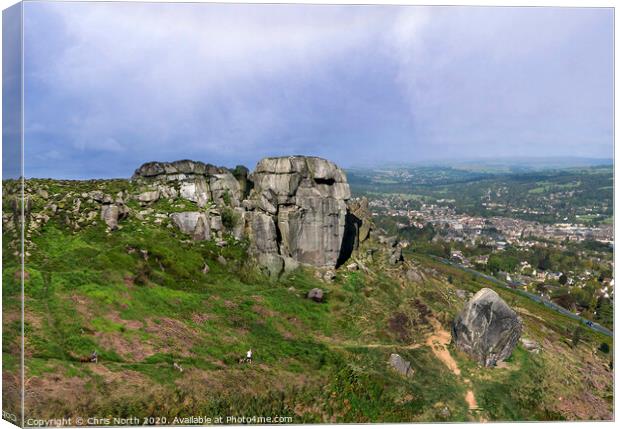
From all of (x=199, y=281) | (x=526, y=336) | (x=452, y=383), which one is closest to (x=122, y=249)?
(x=199, y=281)

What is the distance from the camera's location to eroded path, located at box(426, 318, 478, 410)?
52.6ft

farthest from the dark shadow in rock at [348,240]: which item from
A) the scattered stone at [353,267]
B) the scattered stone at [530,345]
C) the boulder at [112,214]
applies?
the boulder at [112,214]

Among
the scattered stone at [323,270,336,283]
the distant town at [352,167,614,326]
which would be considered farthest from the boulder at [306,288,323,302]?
the distant town at [352,167,614,326]

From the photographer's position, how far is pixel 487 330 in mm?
17562

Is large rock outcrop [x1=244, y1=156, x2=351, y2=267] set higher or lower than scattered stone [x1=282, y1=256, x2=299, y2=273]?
higher

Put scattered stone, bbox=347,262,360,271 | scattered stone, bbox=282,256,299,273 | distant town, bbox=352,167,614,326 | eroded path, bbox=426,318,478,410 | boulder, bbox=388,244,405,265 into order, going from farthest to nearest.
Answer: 1. distant town, bbox=352,167,614,326
2. boulder, bbox=388,244,405,265
3. scattered stone, bbox=347,262,360,271
4. scattered stone, bbox=282,256,299,273
5. eroded path, bbox=426,318,478,410

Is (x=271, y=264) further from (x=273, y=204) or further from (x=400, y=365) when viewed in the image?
(x=400, y=365)

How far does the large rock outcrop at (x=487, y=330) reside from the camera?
17422 mm

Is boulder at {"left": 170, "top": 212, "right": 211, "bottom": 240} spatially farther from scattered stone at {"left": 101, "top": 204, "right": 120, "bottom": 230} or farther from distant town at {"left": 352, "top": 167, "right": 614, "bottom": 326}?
distant town at {"left": 352, "top": 167, "right": 614, "bottom": 326}

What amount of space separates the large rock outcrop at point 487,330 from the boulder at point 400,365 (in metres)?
2.53

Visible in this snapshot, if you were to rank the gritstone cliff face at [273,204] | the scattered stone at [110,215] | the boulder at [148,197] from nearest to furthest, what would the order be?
the scattered stone at [110,215] < the gritstone cliff face at [273,204] < the boulder at [148,197]

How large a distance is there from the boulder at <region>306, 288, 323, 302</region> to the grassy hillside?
0.98ft

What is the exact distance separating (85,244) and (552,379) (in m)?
17.9

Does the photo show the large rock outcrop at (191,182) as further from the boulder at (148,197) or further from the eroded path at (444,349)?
the eroded path at (444,349)
